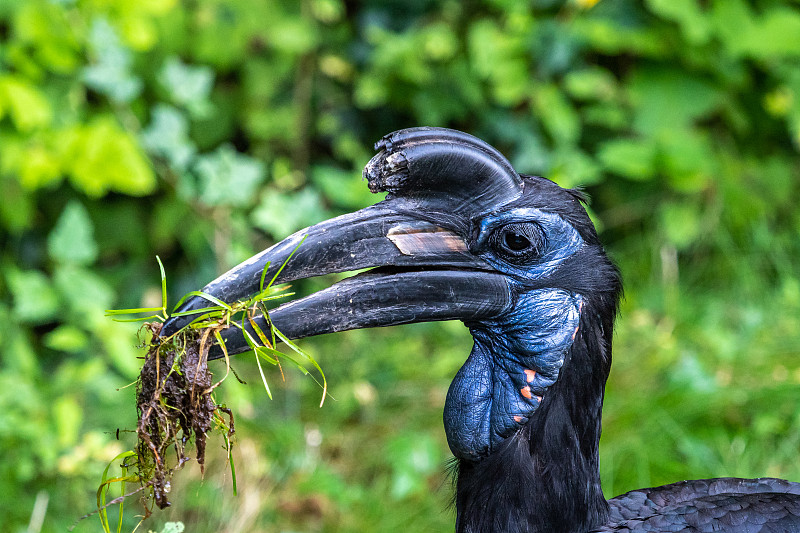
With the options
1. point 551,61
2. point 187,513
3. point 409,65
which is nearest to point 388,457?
point 187,513

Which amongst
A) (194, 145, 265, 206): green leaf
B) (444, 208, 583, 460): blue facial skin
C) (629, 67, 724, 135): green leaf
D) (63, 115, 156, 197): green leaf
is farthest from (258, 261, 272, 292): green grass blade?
(629, 67, 724, 135): green leaf

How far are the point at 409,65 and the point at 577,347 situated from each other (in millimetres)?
2584

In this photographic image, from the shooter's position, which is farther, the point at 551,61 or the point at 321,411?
the point at 551,61

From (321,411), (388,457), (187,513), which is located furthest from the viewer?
(321,411)

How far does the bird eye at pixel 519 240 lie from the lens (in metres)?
1.98

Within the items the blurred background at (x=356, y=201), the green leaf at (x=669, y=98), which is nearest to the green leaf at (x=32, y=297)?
the blurred background at (x=356, y=201)

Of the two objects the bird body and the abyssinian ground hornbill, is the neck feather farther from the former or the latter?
the bird body

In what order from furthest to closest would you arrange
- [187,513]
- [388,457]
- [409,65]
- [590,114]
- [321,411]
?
[590,114] < [409,65] < [321,411] < [388,457] < [187,513]

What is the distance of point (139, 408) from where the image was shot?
1.90m

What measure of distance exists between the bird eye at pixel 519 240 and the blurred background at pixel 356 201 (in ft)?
5.42

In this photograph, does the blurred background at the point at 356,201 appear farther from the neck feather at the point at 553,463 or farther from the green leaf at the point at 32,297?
the neck feather at the point at 553,463

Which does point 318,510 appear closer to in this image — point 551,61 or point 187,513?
point 187,513

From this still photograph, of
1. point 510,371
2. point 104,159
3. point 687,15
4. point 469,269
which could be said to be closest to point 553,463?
point 510,371

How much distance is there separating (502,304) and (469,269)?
12 cm
